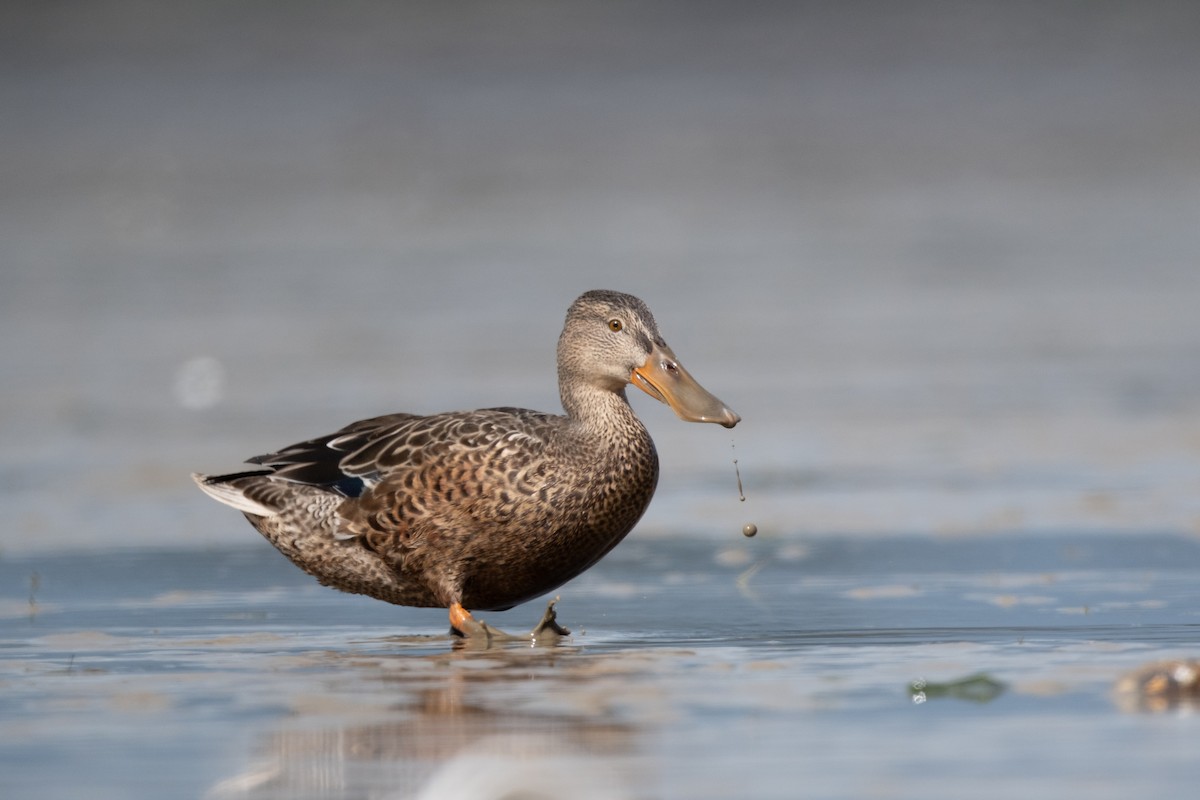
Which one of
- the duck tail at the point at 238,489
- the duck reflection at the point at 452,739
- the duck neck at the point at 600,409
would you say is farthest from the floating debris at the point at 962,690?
the duck tail at the point at 238,489

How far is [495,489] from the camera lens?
22.9ft

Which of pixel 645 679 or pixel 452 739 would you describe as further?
pixel 645 679

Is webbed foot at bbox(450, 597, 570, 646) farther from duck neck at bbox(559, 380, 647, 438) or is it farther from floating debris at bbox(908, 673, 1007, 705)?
floating debris at bbox(908, 673, 1007, 705)

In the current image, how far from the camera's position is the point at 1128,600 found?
704 centimetres

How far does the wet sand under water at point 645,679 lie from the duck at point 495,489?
215 millimetres

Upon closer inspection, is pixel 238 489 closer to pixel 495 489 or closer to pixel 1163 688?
pixel 495 489

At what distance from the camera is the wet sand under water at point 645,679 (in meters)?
4.78

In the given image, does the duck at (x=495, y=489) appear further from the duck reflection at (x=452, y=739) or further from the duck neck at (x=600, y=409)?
the duck reflection at (x=452, y=739)

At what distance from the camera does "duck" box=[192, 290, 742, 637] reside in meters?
7.01

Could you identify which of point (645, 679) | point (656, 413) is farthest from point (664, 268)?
point (645, 679)

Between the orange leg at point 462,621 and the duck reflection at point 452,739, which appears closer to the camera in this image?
the duck reflection at point 452,739

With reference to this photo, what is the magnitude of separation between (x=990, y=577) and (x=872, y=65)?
23858mm

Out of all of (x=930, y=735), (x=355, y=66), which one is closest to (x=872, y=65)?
(x=355, y=66)

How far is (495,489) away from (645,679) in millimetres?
1285
